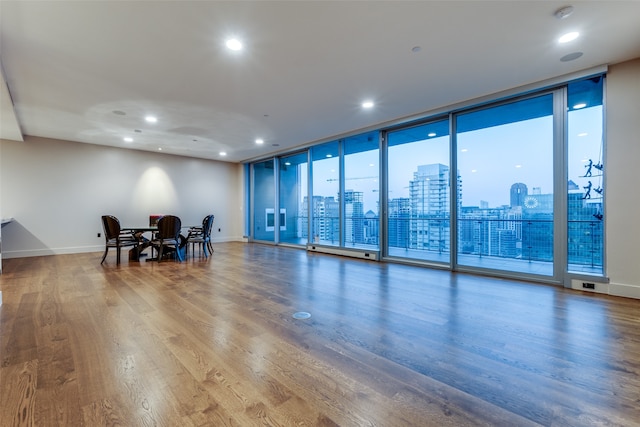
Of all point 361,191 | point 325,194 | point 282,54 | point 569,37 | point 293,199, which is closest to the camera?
point 569,37

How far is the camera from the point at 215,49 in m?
3.10

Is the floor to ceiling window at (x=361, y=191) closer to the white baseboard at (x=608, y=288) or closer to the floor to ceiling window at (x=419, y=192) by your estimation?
the floor to ceiling window at (x=419, y=192)

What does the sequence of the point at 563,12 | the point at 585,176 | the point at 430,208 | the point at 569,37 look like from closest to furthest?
the point at 563,12 < the point at 569,37 < the point at 585,176 < the point at 430,208

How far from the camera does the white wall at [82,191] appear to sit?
249 inches

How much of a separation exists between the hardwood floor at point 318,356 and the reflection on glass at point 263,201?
17.8 feet

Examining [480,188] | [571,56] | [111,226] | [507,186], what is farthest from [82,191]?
[571,56]

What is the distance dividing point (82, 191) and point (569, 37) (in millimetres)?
9648

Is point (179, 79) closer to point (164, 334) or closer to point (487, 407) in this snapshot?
point (164, 334)

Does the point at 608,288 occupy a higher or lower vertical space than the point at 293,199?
lower

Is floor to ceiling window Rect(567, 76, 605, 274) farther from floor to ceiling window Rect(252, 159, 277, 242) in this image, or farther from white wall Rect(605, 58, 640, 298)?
floor to ceiling window Rect(252, 159, 277, 242)

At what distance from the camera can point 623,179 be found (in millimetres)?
3426

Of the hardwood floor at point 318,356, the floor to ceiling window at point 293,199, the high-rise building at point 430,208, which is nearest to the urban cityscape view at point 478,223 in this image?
the high-rise building at point 430,208

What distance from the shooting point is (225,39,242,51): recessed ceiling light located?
2959 mm

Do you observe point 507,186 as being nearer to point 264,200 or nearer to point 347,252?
point 347,252
